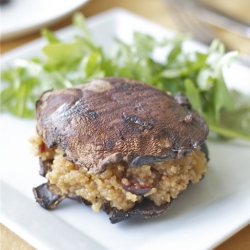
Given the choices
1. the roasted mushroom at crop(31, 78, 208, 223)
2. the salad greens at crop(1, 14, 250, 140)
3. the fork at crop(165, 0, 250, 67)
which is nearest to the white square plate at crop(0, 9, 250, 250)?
the roasted mushroom at crop(31, 78, 208, 223)

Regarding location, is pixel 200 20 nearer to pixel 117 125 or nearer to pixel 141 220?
pixel 117 125

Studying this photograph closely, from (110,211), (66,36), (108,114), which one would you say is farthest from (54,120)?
(66,36)

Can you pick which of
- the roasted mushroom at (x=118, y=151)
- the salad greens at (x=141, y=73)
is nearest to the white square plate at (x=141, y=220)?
the roasted mushroom at (x=118, y=151)

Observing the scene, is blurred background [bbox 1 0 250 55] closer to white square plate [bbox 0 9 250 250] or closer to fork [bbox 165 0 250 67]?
fork [bbox 165 0 250 67]

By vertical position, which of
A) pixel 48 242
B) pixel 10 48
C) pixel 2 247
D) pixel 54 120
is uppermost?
pixel 54 120

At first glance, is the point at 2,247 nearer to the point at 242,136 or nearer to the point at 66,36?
the point at 242,136

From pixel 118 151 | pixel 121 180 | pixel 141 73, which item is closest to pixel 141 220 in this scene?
pixel 121 180

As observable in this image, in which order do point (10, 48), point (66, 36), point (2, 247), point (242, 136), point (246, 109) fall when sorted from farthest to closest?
point (10, 48) → point (66, 36) → point (246, 109) → point (242, 136) → point (2, 247)
